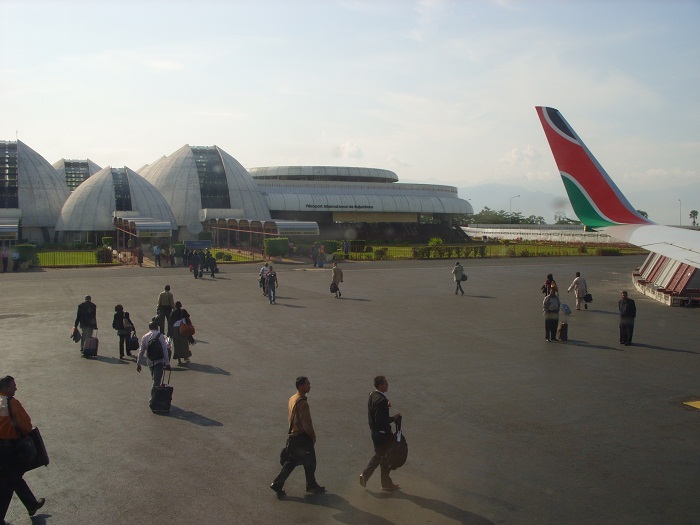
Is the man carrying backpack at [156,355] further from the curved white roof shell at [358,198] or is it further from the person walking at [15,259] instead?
the curved white roof shell at [358,198]

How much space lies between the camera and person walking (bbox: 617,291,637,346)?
50.4 ft

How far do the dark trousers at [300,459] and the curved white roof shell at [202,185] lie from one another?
58.8 meters

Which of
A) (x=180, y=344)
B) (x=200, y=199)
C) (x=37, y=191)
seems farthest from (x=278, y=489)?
(x=37, y=191)

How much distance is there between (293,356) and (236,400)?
11.6 feet

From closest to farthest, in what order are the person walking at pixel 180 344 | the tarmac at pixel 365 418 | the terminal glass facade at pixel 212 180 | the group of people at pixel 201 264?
the tarmac at pixel 365 418
the person walking at pixel 180 344
the group of people at pixel 201 264
the terminal glass facade at pixel 212 180

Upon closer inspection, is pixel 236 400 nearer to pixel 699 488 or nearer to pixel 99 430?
pixel 99 430

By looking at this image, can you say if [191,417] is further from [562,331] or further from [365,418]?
[562,331]

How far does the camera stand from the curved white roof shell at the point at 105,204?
191 feet

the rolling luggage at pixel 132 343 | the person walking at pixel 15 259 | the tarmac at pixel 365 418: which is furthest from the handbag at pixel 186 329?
the person walking at pixel 15 259

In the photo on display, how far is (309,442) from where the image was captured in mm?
7242

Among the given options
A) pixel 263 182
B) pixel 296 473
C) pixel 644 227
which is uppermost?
pixel 263 182

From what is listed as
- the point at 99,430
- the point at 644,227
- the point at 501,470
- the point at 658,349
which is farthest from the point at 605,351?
the point at 99,430

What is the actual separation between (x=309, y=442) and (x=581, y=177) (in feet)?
32.0

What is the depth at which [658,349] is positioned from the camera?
598 inches
